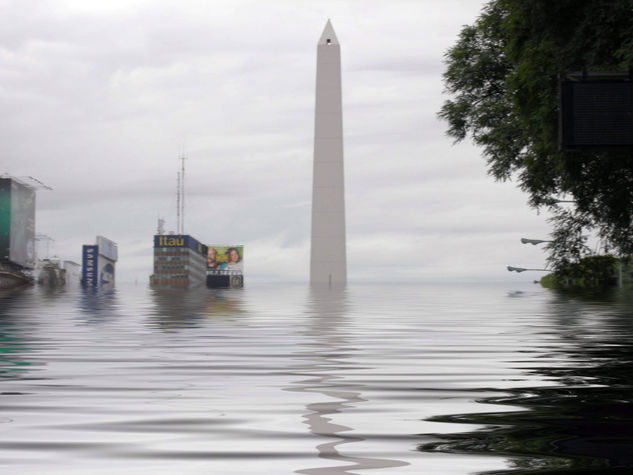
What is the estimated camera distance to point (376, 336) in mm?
19844

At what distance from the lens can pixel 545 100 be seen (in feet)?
96.6

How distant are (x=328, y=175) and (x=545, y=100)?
3716 inches

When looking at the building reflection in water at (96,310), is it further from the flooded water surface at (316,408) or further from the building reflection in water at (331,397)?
the flooded water surface at (316,408)

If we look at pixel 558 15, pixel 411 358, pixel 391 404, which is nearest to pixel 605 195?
pixel 558 15

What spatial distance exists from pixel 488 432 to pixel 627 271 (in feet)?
305

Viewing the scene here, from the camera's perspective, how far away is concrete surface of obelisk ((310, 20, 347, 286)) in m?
119

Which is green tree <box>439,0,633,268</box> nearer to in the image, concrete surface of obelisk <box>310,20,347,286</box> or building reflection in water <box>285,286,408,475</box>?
building reflection in water <box>285,286,408,475</box>

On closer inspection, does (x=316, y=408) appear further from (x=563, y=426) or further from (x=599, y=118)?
(x=599, y=118)

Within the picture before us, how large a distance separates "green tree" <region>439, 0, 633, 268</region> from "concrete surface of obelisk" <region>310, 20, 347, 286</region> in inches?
3087

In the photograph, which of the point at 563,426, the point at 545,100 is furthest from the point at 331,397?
the point at 545,100

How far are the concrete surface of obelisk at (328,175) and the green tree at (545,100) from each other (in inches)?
3087

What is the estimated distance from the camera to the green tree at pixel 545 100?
90.7ft

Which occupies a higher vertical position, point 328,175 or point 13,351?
point 328,175

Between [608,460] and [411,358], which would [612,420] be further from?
[411,358]
